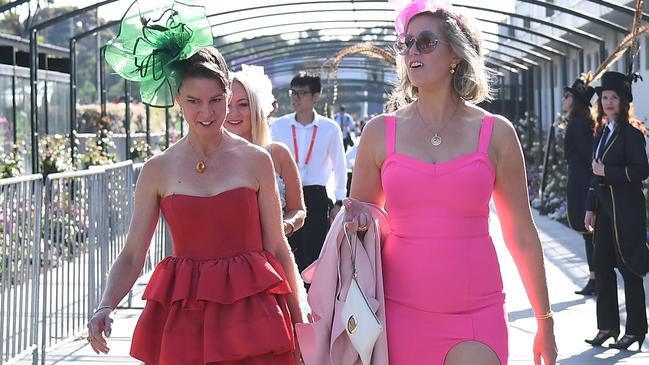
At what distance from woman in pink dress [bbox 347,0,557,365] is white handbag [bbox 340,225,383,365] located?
0.13m

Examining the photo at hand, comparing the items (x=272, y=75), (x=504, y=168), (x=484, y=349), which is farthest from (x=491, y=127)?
(x=272, y=75)

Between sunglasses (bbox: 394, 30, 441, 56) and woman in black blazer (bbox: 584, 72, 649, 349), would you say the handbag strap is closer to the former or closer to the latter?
sunglasses (bbox: 394, 30, 441, 56)

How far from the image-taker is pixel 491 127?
4.52m

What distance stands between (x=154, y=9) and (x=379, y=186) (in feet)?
3.84

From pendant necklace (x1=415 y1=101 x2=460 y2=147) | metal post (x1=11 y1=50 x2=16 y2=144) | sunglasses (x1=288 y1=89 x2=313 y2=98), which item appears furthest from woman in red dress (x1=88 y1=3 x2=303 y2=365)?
metal post (x1=11 y1=50 x2=16 y2=144)

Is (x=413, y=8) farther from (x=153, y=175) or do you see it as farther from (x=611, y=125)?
(x=611, y=125)

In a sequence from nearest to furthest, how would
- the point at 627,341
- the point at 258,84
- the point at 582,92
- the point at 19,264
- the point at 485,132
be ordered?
1. the point at 485,132
2. the point at 258,84
3. the point at 19,264
4. the point at 627,341
5. the point at 582,92

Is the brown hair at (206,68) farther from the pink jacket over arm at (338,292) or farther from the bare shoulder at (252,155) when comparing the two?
the pink jacket over arm at (338,292)

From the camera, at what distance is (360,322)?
14.2 feet

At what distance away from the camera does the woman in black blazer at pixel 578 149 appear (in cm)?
1173

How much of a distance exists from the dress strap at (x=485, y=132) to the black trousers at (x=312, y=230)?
3.90 meters

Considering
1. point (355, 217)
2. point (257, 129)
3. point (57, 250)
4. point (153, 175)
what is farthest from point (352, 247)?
point (57, 250)

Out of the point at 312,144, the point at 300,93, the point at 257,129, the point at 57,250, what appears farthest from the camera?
the point at 300,93

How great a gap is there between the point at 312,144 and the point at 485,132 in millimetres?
5595
